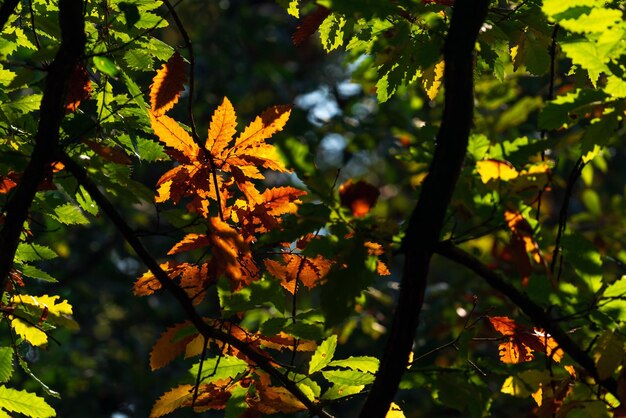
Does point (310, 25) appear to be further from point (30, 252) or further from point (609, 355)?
point (609, 355)

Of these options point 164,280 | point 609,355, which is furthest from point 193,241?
point 609,355

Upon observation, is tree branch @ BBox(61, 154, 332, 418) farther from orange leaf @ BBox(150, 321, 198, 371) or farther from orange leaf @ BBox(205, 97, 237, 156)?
orange leaf @ BBox(205, 97, 237, 156)

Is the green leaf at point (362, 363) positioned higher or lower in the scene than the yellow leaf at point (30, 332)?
higher

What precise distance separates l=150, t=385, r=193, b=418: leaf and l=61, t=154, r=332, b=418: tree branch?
0.56 ft

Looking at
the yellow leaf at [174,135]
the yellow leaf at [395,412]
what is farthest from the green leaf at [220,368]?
the yellow leaf at [174,135]

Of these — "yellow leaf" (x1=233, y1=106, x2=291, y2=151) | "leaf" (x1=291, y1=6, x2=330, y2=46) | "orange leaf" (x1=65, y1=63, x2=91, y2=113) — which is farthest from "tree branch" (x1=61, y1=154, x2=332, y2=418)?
"leaf" (x1=291, y1=6, x2=330, y2=46)

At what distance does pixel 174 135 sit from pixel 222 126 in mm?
91

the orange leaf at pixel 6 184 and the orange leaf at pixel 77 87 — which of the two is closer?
the orange leaf at pixel 77 87

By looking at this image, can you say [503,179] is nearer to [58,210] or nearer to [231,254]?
[231,254]

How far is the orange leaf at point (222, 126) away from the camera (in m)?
1.45

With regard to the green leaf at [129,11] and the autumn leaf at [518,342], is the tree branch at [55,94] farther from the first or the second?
the autumn leaf at [518,342]

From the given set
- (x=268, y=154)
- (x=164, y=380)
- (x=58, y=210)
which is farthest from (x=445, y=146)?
(x=164, y=380)

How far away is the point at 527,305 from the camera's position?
1.12 metres

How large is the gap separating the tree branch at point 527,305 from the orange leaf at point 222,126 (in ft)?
1.81
